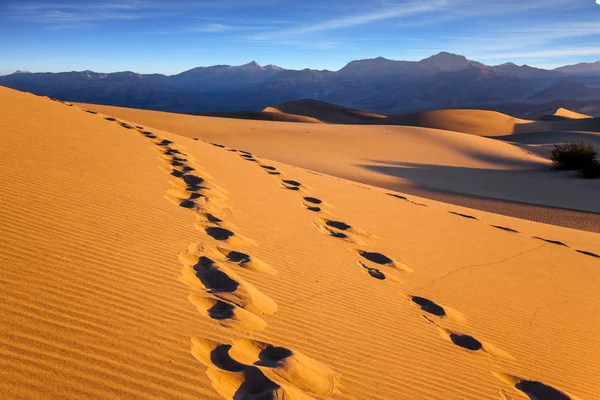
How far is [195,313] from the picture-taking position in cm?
312

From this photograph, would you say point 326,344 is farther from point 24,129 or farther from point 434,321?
point 24,129

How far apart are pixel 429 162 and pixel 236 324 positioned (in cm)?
1821

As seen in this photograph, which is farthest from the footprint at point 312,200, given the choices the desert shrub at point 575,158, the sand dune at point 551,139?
the sand dune at point 551,139

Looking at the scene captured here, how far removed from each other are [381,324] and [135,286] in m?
1.86

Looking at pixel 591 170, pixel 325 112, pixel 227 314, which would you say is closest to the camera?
pixel 227 314

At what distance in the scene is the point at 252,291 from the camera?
3680mm

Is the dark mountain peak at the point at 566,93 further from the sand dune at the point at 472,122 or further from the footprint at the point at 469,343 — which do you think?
the footprint at the point at 469,343

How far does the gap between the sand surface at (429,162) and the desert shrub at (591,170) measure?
476mm

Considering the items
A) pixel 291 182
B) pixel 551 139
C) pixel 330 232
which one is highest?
pixel 551 139

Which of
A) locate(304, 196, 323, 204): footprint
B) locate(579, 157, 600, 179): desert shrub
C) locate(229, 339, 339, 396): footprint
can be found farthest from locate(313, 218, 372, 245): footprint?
locate(579, 157, 600, 179): desert shrub

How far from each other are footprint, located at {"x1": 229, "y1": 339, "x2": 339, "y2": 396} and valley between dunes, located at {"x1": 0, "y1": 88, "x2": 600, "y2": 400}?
0.01 meters

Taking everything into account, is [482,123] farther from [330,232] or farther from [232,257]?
[232,257]

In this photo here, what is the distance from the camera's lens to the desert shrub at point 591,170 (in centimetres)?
1691

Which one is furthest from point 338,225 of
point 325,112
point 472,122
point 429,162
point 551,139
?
point 325,112
